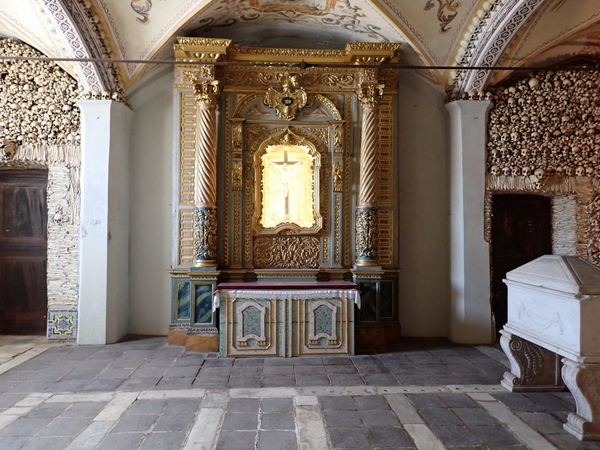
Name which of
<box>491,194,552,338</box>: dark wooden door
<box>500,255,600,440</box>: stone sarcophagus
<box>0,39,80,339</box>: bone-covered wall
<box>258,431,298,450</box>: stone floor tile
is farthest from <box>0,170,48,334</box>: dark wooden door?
<box>491,194,552,338</box>: dark wooden door

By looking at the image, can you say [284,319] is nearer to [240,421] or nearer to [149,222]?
[240,421]

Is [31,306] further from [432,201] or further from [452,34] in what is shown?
[452,34]

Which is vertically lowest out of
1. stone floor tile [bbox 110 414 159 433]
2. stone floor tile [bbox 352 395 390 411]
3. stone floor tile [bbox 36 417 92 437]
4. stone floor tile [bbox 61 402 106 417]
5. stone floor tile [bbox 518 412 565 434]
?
stone floor tile [bbox 518 412 565 434]

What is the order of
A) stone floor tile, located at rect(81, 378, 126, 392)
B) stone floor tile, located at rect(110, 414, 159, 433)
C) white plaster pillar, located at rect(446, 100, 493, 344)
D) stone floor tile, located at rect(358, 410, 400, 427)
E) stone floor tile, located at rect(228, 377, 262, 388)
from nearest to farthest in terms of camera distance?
stone floor tile, located at rect(110, 414, 159, 433), stone floor tile, located at rect(358, 410, 400, 427), stone floor tile, located at rect(81, 378, 126, 392), stone floor tile, located at rect(228, 377, 262, 388), white plaster pillar, located at rect(446, 100, 493, 344)

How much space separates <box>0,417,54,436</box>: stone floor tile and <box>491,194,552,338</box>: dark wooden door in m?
5.80

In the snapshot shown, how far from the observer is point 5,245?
618 cm

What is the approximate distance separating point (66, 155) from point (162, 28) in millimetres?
2185

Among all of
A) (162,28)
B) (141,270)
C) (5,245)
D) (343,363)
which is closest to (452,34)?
(162,28)

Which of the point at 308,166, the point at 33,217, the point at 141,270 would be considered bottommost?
the point at 141,270

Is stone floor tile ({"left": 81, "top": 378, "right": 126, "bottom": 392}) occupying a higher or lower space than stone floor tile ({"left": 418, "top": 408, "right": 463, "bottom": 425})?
higher

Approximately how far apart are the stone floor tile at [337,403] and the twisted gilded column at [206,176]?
95.6 inches

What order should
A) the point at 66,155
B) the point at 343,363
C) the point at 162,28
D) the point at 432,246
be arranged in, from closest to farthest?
1. the point at 343,363
2. the point at 162,28
3. the point at 66,155
4. the point at 432,246

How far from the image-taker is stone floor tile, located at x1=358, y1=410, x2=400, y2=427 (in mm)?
3467

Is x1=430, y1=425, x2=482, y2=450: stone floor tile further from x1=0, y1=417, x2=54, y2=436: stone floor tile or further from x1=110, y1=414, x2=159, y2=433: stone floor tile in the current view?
x1=0, y1=417, x2=54, y2=436: stone floor tile
